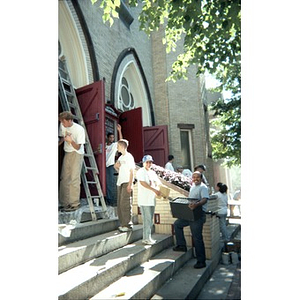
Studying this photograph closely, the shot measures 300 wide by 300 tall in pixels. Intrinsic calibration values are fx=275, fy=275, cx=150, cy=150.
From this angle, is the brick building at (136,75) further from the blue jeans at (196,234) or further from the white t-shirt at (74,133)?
the blue jeans at (196,234)

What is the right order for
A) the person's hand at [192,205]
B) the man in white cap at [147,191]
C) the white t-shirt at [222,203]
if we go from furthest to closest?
1. the white t-shirt at [222,203]
2. the person's hand at [192,205]
3. the man in white cap at [147,191]

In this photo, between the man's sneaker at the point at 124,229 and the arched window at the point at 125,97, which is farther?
the arched window at the point at 125,97

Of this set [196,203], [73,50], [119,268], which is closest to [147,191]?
[196,203]

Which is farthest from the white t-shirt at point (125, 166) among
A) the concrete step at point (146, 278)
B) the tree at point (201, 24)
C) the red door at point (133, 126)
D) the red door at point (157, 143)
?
the red door at point (157, 143)

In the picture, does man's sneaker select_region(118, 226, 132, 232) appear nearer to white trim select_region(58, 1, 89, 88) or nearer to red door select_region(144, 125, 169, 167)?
white trim select_region(58, 1, 89, 88)

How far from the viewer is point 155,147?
654 centimetres

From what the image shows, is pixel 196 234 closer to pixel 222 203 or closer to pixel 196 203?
pixel 196 203

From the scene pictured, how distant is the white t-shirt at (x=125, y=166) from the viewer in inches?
110

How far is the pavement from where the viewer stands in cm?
272

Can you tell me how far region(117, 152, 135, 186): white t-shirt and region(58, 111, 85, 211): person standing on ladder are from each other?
423 millimetres

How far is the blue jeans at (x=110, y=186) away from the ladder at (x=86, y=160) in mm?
186
